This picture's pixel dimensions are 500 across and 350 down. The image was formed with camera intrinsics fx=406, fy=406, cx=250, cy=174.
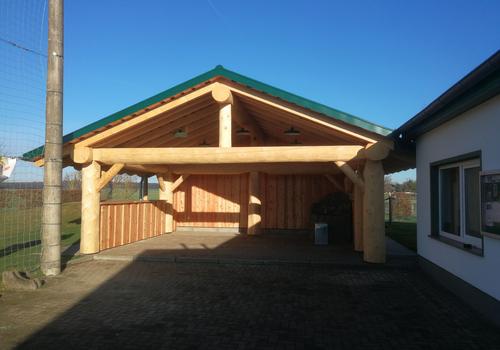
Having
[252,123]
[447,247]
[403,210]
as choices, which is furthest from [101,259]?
[403,210]

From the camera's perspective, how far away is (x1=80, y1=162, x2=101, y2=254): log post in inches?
394

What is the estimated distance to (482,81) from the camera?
5121mm

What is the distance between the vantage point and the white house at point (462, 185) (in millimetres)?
5125

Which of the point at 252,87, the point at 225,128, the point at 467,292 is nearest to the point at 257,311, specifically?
the point at 467,292

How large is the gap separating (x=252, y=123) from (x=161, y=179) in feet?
14.1

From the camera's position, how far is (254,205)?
14.4 metres

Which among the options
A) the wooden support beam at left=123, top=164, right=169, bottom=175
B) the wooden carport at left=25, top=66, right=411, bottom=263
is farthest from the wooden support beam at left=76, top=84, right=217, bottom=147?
the wooden support beam at left=123, top=164, right=169, bottom=175

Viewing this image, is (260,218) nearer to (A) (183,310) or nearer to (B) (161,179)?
(B) (161,179)

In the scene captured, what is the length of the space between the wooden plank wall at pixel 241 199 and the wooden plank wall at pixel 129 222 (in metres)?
1.42

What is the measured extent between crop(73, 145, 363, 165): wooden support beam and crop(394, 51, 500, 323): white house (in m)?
1.46

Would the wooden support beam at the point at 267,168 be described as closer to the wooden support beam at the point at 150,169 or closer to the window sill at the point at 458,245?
the wooden support beam at the point at 150,169

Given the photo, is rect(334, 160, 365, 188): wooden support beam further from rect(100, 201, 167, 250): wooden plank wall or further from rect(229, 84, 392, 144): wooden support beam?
rect(100, 201, 167, 250): wooden plank wall

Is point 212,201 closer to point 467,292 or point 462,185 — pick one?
point 462,185

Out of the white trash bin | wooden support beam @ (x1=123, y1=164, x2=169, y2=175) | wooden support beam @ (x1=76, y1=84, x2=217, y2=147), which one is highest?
wooden support beam @ (x1=76, y1=84, x2=217, y2=147)
